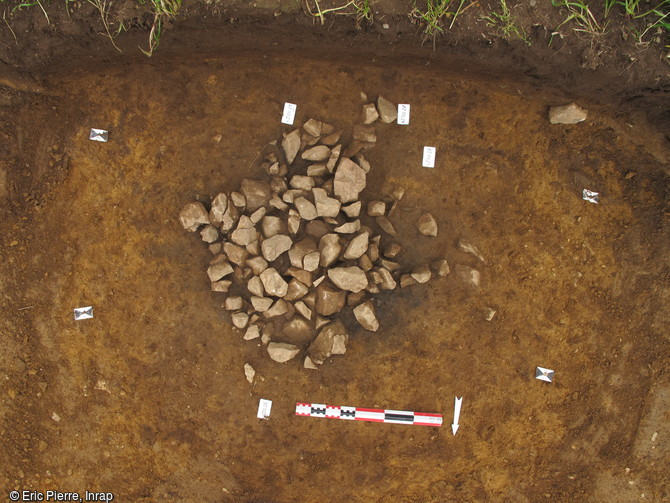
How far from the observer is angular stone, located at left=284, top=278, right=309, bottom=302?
9.66 ft

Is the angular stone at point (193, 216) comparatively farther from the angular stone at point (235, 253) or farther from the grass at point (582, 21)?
the grass at point (582, 21)

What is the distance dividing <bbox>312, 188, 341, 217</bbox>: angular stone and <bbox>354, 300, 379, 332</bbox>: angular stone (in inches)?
29.8

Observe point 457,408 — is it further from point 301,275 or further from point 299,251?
point 299,251

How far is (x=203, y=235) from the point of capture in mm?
2973

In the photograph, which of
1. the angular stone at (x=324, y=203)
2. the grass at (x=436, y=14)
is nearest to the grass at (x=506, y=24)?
the grass at (x=436, y=14)

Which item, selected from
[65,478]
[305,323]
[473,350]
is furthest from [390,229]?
[65,478]

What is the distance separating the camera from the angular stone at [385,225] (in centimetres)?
299

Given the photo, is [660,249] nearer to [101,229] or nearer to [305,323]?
[305,323]

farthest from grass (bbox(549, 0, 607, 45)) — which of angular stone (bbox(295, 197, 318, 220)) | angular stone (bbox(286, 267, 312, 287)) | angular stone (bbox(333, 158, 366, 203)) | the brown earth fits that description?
angular stone (bbox(286, 267, 312, 287))

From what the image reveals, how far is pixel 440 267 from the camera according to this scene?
119 inches

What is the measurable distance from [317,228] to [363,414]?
1565 millimetres

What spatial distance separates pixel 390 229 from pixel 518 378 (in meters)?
1.64

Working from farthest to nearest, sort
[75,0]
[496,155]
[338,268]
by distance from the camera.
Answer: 1. [496,155]
2. [338,268]
3. [75,0]

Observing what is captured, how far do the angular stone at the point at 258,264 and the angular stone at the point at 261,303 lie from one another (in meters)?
0.20
